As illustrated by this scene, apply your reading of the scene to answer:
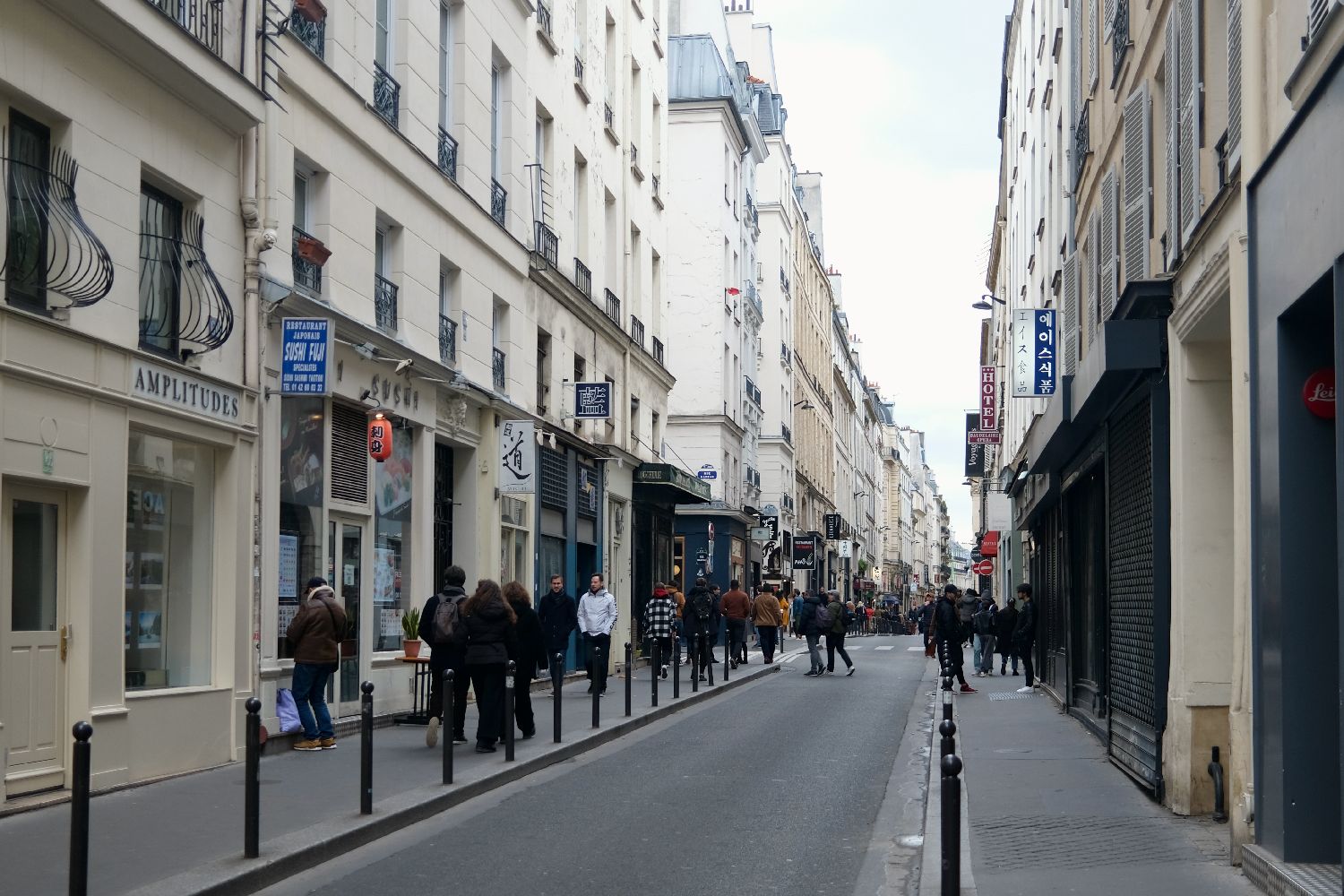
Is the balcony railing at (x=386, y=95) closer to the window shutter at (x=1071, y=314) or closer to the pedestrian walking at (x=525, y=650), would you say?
the pedestrian walking at (x=525, y=650)

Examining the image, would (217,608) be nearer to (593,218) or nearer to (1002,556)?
(593,218)

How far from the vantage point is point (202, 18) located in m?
13.6

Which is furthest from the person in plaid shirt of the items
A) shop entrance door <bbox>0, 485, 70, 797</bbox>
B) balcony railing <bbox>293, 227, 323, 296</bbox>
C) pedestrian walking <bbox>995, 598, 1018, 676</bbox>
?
shop entrance door <bbox>0, 485, 70, 797</bbox>

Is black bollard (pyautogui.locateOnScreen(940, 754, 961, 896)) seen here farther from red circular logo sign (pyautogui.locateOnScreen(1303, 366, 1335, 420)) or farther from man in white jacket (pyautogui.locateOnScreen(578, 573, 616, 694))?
man in white jacket (pyautogui.locateOnScreen(578, 573, 616, 694))

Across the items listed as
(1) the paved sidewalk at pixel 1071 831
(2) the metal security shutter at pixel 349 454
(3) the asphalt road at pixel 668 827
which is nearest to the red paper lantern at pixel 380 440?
(2) the metal security shutter at pixel 349 454

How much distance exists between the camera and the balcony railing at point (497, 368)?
22422mm

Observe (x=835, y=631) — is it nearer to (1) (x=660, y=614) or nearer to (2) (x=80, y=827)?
(1) (x=660, y=614)

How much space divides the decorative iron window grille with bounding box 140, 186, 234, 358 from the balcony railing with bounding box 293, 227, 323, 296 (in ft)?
6.33

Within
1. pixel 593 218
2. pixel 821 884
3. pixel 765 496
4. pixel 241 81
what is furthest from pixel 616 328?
pixel 765 496

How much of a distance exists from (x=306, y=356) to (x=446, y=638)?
309cm

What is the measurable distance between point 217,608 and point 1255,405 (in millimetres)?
9262

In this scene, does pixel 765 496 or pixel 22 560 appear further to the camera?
pixel 765 496

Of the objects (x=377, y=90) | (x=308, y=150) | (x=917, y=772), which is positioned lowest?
(x=917, y=772)

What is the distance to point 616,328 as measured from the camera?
2981 centimetres
